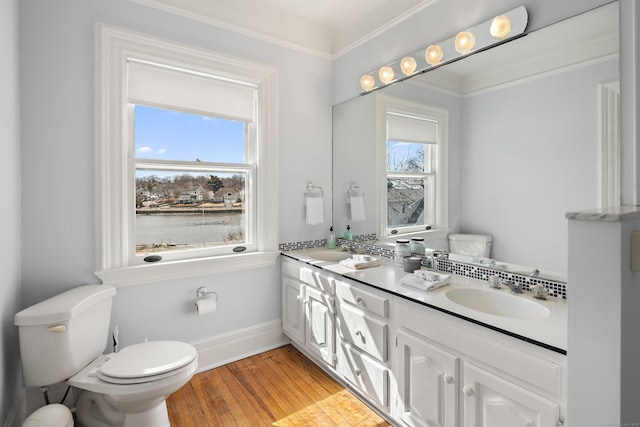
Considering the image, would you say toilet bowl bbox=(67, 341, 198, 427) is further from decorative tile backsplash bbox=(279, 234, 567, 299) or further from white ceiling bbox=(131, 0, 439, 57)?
white ceiling bbox=(131, 0, 439, 57)

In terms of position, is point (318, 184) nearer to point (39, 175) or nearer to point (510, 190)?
point (510, 190)

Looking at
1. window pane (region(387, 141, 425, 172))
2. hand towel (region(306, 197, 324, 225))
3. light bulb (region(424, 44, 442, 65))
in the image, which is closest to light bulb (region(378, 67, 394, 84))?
light bulb (region(424, 44, 442, 65))

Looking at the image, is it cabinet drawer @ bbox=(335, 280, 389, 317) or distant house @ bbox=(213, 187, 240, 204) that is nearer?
cabinet drawer @ bbox=(335, 280, 389, 317)

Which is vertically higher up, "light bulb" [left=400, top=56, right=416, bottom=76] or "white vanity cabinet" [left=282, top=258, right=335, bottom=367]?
"light bulb" [left=400, top=56, right=416, bottom=76]

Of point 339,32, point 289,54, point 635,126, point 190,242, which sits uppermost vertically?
point 339,32

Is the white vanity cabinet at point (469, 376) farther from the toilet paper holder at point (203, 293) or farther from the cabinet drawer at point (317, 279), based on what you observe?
the toilet paper holder at point (203, 293)

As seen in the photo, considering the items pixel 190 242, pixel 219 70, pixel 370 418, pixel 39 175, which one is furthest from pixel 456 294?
pixel 39 175

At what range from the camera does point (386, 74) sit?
241 centimetres

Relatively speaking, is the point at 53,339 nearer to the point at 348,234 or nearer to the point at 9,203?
the point at 9,203

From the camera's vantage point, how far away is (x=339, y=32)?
2.86m

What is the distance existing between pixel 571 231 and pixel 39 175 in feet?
8.32

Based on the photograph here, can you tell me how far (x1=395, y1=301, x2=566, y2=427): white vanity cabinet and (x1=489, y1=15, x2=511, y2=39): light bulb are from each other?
4.90 ft

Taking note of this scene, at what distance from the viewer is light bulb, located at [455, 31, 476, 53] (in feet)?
6.16

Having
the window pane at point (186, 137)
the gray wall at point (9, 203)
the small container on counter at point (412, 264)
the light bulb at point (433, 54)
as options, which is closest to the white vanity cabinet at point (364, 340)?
the small container on counter at point (412, 264)
